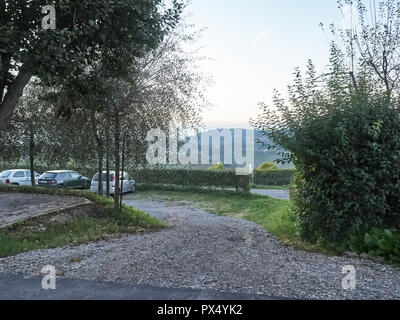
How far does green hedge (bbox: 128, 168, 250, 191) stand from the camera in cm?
1723

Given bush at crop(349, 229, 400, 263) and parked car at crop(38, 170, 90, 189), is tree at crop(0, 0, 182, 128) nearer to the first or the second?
bush at crop(349, 229, 400, 263)

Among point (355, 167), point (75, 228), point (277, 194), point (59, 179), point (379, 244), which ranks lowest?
point (277, 194)

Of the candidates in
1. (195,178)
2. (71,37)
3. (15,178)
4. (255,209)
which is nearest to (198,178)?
(195,178)

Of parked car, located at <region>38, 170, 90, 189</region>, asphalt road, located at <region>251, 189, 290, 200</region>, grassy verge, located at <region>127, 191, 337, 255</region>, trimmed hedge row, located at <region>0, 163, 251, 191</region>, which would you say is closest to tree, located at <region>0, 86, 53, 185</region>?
trimmed hedge row, located at <region>0, 163, 251, 191</region>

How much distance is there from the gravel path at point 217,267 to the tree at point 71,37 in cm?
318

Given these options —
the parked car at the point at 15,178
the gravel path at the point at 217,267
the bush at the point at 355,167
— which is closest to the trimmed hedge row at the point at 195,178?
the parked car at the point at 15,178

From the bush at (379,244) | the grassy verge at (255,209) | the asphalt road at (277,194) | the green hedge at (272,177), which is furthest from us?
the green hedge at (272,177)

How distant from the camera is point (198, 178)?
1850cm

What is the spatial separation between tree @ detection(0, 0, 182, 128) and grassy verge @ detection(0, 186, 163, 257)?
2471mm

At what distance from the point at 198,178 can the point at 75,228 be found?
12008 millimetres

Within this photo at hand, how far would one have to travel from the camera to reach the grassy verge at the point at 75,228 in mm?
5598

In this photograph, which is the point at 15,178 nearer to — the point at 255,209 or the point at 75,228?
the point at 75,228

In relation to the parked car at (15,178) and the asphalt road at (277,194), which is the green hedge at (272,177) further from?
the parked car at (15,178)
